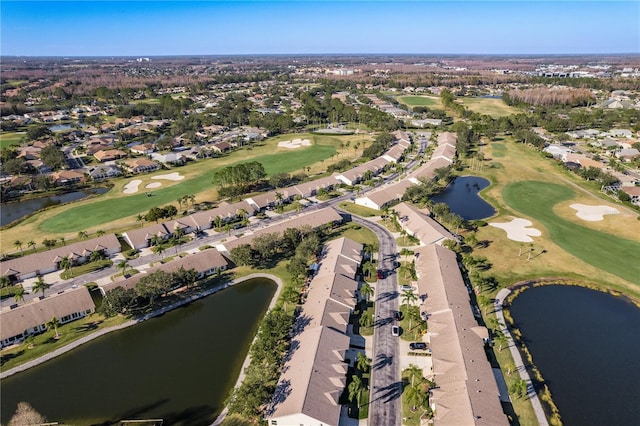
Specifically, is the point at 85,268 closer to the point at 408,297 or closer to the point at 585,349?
the point at 408,297

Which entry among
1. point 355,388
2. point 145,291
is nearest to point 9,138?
point 145,291

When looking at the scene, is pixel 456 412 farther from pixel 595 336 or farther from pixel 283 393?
pixel 595 336

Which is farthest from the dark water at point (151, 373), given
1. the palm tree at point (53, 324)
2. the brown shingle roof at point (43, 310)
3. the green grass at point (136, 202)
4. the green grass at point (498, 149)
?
the green grass at point (498, 149)

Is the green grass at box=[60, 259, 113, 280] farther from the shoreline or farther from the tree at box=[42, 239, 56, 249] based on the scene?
the shoreline

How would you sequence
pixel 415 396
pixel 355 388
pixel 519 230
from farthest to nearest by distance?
pixel 519 230
pixel 355 388
pixel 415 396

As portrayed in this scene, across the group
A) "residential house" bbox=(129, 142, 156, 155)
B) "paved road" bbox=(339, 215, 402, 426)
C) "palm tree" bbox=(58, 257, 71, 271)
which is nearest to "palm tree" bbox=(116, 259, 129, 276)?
"palm tree" bbox=(58, 257, 71, 271)
